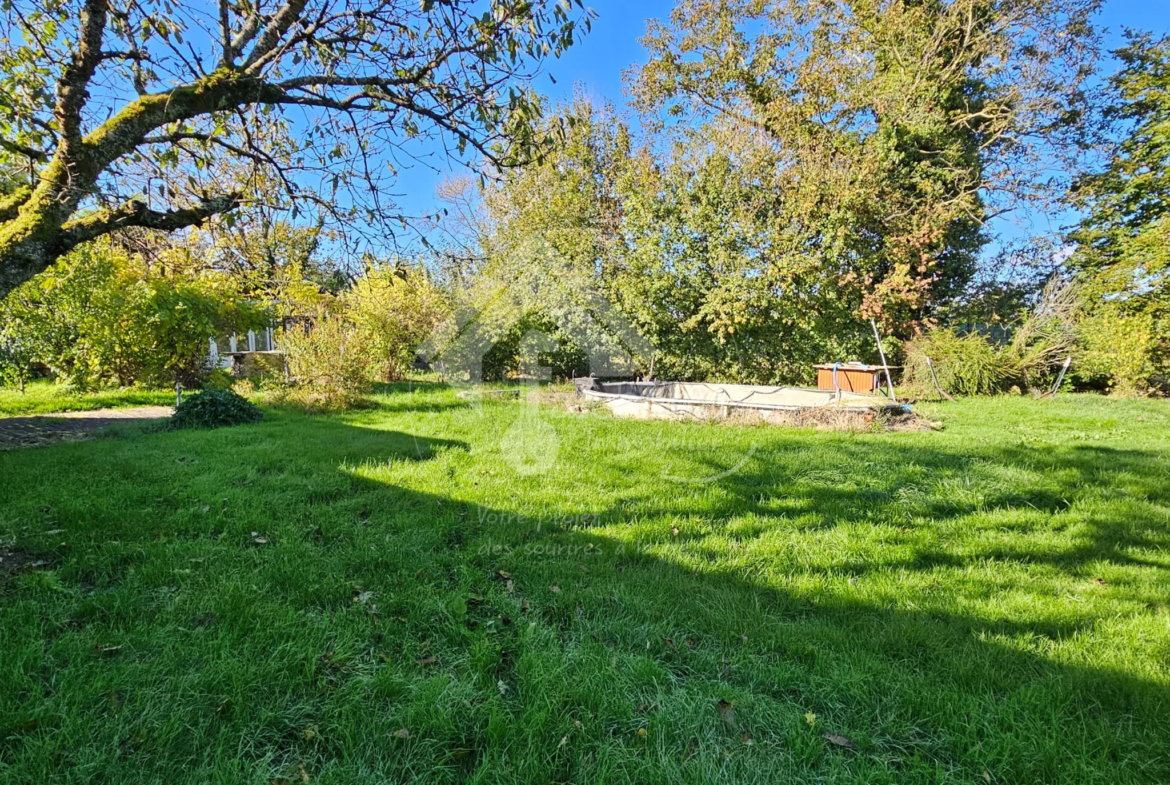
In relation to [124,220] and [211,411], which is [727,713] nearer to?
[124,220]

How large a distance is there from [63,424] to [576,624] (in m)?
8.41

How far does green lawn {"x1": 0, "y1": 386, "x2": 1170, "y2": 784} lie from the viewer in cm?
158

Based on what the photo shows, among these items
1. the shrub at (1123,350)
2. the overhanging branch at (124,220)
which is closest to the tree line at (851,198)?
the shrub at (1123,350)

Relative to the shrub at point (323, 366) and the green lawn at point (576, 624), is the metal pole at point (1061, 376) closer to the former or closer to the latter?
the green lawn at point (576, 624)

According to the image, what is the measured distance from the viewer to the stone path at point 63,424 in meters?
5.55

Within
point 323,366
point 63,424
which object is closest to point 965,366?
point 323,366

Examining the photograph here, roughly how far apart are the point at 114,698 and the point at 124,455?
4.26 m

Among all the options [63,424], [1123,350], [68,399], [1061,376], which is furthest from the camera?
[1061,376]

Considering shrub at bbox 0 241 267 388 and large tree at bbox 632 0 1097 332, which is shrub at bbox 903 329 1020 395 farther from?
shrub at bbox 0 241 267 388

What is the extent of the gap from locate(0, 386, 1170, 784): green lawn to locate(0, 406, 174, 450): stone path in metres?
1.41

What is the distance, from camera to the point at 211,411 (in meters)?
6.63

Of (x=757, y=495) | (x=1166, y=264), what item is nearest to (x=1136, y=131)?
(x=1166, y=264)

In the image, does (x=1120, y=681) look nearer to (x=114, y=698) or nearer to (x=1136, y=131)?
(x=114, y=698)

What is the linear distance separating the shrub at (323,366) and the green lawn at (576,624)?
373 cm
